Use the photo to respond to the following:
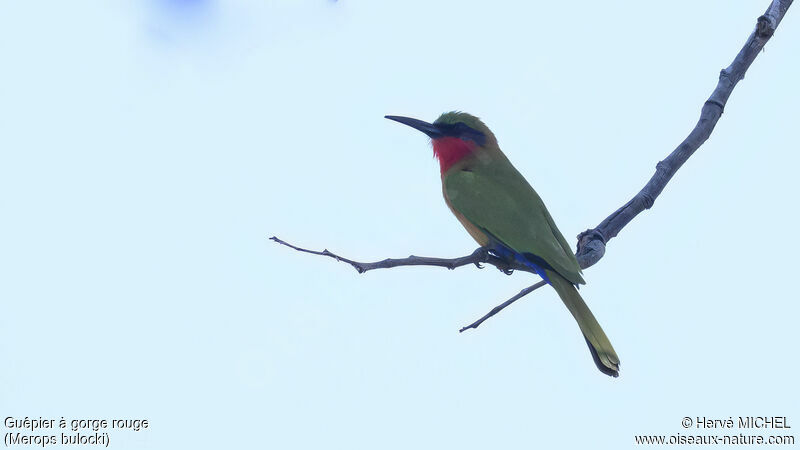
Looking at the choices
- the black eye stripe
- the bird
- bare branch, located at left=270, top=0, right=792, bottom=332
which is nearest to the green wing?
the bird

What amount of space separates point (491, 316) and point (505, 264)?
1.29 m

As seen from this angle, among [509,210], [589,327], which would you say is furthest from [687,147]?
[589,327]

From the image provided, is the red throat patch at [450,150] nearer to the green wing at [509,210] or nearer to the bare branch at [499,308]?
the green wing at [509,210]

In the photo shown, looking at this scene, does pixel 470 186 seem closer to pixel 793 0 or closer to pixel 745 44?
pixel 745 44

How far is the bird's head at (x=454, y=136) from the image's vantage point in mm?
6051

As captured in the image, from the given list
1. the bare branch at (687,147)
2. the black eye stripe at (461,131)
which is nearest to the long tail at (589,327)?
the bare branch at (687,147)

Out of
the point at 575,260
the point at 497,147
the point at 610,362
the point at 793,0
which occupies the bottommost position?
the point at 610,362

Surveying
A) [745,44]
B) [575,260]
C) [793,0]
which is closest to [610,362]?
[575,260]

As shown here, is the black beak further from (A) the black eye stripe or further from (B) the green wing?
(B) the green wing

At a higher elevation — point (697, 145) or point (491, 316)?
point (697, 145)

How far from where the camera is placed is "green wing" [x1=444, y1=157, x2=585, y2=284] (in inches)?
186

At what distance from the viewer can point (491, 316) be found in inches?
154

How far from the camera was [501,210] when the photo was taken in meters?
5.27

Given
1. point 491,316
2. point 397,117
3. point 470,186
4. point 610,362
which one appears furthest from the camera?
point 397,117
